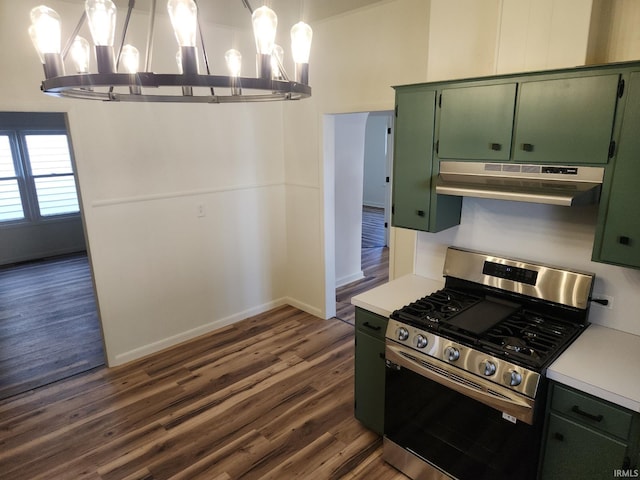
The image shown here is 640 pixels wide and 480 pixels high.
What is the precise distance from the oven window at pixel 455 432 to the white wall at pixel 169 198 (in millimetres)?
2342

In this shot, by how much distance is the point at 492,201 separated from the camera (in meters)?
2.44

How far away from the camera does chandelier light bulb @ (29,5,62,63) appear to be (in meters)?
1.31

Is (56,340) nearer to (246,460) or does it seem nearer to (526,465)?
(246,460)

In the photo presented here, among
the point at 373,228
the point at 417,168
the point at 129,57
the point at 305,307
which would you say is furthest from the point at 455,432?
the point at 373,228

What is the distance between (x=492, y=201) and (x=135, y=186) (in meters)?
2.77

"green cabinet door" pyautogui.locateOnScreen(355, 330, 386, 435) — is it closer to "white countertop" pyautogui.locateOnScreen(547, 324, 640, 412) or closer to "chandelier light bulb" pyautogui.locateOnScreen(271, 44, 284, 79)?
"white countertop" pyautogui.locateOnScreen(547, 324, 640, 412)

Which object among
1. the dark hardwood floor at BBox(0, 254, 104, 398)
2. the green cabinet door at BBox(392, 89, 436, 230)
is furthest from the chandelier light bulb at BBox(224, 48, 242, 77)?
the dark hardwood floor at BBox(0, 254, 104, 398)

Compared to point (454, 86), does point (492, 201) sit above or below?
below

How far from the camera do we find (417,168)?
247cm

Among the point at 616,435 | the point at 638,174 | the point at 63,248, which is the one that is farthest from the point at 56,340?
the point at 638,174

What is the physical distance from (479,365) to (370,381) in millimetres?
887

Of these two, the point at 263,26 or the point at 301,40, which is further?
the point at 301,40

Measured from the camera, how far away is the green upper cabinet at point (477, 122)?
2.09m

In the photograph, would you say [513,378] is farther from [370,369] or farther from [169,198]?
[169,198]
